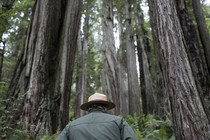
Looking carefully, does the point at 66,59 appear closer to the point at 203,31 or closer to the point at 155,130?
the point at 155,130

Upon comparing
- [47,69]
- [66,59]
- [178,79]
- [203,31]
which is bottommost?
[178,79]

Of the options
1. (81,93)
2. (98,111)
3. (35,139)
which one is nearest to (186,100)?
(98,111)

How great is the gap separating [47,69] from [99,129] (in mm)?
4217

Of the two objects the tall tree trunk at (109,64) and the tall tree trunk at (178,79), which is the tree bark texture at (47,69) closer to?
the tall tree trunk at (109,64)

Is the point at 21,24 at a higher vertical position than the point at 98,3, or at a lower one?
lower

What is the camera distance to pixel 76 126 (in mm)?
3264

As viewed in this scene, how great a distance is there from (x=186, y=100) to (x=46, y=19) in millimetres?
4667

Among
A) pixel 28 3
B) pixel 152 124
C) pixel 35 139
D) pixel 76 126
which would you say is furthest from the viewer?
pixel 28 3

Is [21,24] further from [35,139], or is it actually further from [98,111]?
[98,111]

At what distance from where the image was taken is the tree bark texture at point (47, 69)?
6.38 metres

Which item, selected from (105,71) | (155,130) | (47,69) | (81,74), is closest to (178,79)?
(155,130)

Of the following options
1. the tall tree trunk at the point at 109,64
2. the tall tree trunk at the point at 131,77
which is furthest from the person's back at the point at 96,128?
the tall tree trunk at the point at 131,77

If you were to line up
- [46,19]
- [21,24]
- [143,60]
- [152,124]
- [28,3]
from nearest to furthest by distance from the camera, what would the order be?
[152,124] → [46,19] → [28,3] → [21,24] → [143,60]

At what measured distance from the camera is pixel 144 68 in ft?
59.9
